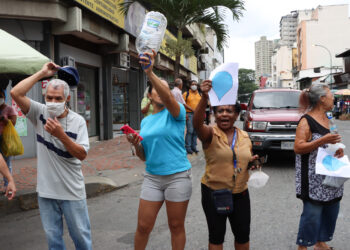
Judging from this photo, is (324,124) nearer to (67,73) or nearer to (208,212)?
(208,212)

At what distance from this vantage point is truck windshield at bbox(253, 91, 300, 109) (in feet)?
29.8

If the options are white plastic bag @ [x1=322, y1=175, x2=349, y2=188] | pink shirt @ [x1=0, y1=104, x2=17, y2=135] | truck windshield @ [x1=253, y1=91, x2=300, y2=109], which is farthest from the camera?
truck windshield @ [x1=253, y1=91, x2=300, y2=109]

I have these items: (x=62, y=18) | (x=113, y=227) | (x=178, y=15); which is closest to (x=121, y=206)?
(x=113, y=227)

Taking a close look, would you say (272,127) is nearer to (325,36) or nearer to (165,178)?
(165,178)

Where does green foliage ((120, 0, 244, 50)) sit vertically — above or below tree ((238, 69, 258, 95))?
below

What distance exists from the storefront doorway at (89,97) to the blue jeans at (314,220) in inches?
404

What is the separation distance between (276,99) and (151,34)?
23.3 feet

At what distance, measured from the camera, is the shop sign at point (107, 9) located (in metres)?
→ 10.2

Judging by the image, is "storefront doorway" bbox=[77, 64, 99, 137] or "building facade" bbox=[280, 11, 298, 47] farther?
"building facade" bbox=[280, 11, 298, 47]

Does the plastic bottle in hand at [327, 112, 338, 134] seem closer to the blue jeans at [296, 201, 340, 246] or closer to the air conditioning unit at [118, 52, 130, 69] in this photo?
the blue jeans at [296, 201, 340, 246]

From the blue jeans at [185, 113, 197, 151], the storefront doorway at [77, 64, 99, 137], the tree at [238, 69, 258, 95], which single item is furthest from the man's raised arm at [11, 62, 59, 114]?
the tree at [238, 69, 258, 95]

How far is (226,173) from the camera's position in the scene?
2.83 metres

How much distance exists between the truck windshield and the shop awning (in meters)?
6.25

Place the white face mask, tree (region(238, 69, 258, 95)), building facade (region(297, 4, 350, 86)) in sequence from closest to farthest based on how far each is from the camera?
the white face mask → building facade (region(297, 4, 350, 86)) → tree (region(238, 69, 258, 95))
